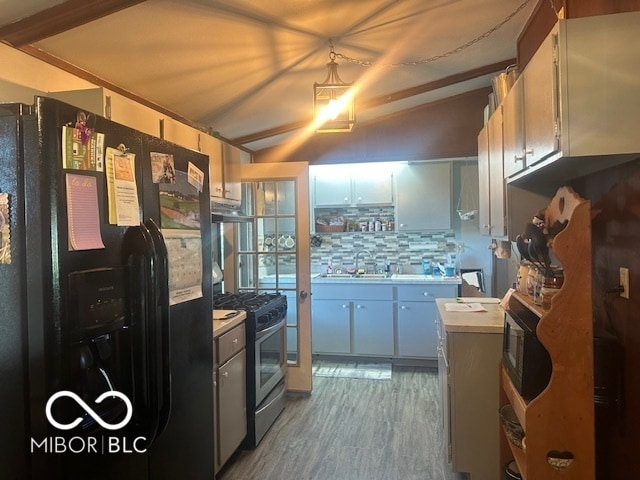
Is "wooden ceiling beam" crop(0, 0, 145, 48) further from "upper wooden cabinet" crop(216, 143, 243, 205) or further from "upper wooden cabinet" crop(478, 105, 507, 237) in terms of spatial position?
"upper wooden cabinet" crop(478, 105, 507, 237)

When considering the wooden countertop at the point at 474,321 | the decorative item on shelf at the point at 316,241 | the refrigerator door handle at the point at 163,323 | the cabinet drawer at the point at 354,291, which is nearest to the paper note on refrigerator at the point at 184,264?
the refrigerator door handle at the point at 163,323

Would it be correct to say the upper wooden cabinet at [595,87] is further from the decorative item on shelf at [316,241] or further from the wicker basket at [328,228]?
the decorative item on shelf at [316,241]

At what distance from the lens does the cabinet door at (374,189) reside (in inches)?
191

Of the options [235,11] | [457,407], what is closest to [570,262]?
[457,407]

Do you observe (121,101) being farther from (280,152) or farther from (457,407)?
(280,152)

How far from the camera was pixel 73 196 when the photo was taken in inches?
42.0

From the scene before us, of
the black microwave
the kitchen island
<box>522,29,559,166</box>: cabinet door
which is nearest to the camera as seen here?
<box>522,29,559,166</box>: cabinet door

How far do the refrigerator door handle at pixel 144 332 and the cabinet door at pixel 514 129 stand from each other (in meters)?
1.58

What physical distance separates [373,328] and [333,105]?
2.86 metres

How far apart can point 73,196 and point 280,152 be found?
3634 mm

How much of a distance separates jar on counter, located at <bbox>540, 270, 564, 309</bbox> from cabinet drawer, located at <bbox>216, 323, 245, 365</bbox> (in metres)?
A: 1.60

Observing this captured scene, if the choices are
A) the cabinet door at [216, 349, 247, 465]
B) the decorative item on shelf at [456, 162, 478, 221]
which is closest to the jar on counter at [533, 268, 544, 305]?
the cabinet door at [216, 349, 247, 465]

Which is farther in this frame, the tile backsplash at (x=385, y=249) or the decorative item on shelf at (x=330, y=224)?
the decorative item on shelf at (x=330, y=224)

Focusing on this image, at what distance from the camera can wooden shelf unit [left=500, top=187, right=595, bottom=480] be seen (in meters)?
1.45
